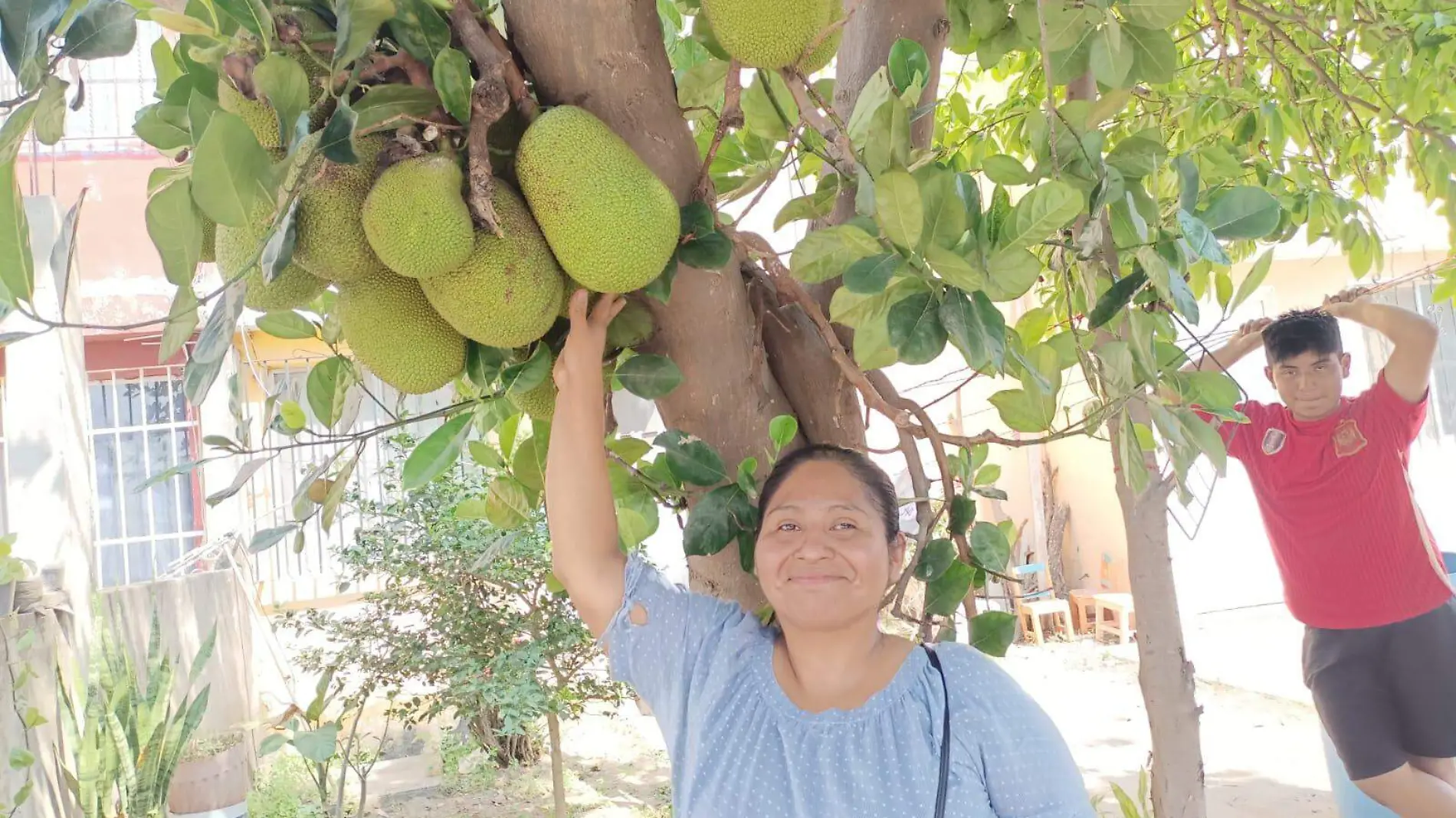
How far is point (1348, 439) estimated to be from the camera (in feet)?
8.52

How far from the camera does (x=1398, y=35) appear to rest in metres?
2.10

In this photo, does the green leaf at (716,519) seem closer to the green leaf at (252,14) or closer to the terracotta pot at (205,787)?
the green leaf at (252,14)

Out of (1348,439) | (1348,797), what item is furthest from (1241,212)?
(1348,797)

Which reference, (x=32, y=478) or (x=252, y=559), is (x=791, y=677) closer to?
(x=32, y=478)

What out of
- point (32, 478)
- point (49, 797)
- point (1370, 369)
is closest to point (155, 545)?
point (32, 478)

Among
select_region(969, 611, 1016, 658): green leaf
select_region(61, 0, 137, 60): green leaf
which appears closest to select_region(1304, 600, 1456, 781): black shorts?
select_region(969, 611, 1016, 658): green leaf

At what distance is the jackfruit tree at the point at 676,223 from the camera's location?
66 centimetres

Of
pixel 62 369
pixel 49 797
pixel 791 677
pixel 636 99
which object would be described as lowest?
pixel 49 797

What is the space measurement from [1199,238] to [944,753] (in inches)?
20.5

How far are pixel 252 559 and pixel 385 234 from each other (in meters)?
5.39

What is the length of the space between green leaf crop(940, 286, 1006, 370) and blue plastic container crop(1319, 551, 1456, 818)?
258cm

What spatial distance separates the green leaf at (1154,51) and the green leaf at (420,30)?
579mm

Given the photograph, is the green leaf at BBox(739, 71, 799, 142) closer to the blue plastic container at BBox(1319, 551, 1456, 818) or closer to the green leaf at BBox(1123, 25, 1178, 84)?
the green leaf at BBox(1123, 25, 1178, 84)

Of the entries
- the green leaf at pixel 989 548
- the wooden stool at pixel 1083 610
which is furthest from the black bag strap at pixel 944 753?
the wooden stool at pixel 1083 610
